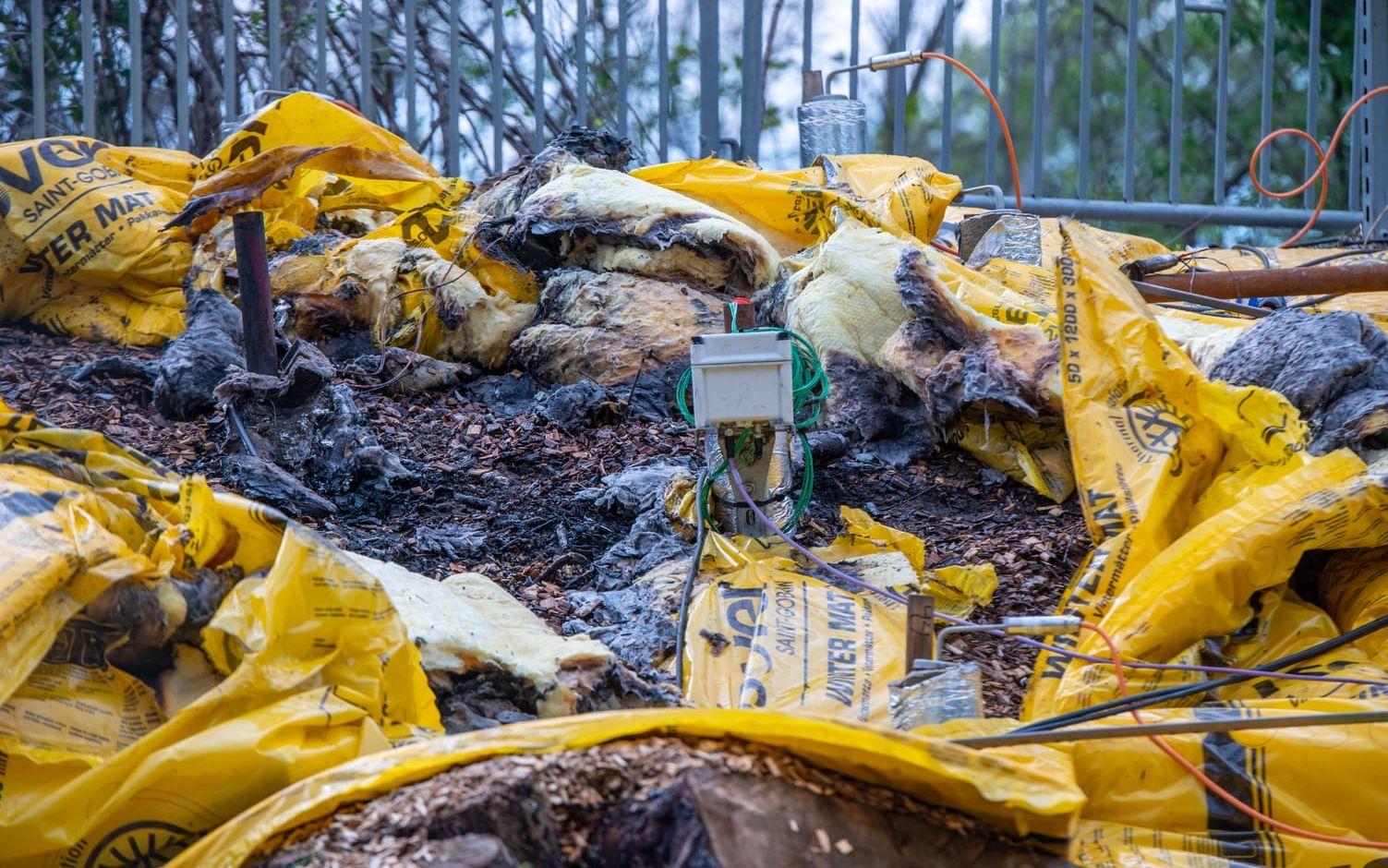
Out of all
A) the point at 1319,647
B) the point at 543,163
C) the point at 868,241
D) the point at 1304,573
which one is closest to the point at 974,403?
the point at 868,241

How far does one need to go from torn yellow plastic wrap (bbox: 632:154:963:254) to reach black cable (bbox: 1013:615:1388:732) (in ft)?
7.81

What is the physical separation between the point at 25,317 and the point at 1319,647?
3973 millimetres

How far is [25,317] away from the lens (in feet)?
14.3

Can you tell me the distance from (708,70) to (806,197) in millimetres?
1577

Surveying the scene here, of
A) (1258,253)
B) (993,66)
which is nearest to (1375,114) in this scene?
(1258,253)

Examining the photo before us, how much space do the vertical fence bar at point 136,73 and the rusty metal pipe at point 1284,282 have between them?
13.2 ft

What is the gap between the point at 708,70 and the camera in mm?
5840

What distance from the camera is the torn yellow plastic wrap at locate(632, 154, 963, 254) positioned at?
14.8ft

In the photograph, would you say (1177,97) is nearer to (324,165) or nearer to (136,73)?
(324,165)

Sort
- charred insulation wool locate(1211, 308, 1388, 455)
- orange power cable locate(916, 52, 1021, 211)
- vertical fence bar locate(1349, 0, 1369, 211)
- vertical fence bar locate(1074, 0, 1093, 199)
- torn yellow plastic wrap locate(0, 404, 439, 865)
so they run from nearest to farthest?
torn yellow plastic wrap locate(0, 404, 439, 865)
charred insulation wool locate(1211, 308, 1388, 455)
orange power cable locate(916, 52, 1021, 211)
vertical fence bar locate(1074, 0, 1093, 199)
vertical fence bar locate(1349, 0, 1369, 211)

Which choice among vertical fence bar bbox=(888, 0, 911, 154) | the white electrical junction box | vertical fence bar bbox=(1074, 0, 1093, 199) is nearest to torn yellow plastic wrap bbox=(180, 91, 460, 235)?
vertical fence bar bbox=(888, 0, 911, 154)

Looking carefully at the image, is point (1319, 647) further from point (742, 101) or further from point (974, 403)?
point (742, 101)

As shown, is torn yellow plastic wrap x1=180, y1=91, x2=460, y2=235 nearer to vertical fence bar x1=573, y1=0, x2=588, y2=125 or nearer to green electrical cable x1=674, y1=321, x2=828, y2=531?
vertical fence bar x1=573, y1=0, x2=588, y2=125

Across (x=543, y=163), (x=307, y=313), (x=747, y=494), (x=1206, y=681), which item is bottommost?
(x=1206, y=681)
